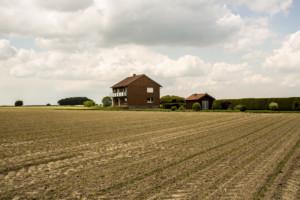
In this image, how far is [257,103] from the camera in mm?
57406

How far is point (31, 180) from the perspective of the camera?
7336 millimetres

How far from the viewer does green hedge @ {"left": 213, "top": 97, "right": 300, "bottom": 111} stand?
53031 mm

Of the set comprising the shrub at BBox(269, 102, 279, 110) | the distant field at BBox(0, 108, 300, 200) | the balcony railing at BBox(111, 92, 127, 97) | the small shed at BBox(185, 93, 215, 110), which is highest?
the balcony railing at BBox(111, 92, 127, 97)

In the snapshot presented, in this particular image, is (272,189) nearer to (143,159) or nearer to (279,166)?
(279,166)

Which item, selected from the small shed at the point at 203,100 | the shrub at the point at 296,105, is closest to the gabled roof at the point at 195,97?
the small shed at the point at 203,100

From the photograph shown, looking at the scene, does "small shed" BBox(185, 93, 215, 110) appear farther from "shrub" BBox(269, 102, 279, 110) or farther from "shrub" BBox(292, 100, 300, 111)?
"shrub" BBox(292, 100, 300, 111)

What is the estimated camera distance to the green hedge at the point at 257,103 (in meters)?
53.0

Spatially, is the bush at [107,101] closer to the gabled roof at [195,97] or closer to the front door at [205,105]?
the gabled roof at [195,97]

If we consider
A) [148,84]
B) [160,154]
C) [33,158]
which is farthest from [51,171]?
[148,84]

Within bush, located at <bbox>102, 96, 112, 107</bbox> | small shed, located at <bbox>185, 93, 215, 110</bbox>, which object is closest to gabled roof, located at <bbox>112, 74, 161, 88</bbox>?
bush, located at <bbox>102, 96, 112, 107</bbox>

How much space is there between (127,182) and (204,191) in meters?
1.80

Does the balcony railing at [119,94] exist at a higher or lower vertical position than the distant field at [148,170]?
higher

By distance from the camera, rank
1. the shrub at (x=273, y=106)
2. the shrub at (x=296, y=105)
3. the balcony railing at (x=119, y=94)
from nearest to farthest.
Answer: the shrub at (x=296, y=105)
the shrub at (x=273, y=106)
the balcony railing at (x=119, y=94)

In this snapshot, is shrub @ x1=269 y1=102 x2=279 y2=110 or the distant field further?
shrub @ x1=269 y1=102 x2=279 y2=110
